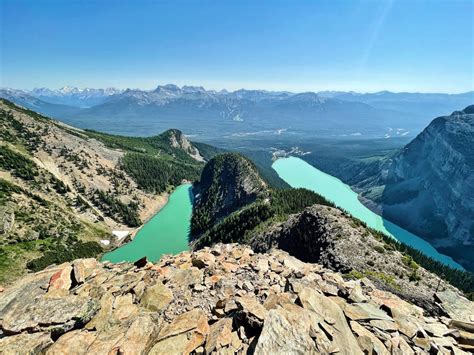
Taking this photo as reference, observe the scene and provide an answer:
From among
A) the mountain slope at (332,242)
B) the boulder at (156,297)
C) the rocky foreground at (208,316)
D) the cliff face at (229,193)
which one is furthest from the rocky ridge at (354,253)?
the cliff face at (229,193)

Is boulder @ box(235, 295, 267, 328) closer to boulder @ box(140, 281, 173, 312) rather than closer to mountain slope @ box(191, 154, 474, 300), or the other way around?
boulder @ box(140, 281, 173, 312)

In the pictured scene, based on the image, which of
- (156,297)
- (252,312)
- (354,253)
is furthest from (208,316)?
(354,253)

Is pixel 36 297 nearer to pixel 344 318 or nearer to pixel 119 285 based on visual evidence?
pixel 119 285

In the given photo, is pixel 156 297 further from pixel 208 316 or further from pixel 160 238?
pixel 160 238

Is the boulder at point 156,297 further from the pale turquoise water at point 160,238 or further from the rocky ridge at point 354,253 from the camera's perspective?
the pale turquoise water at point 160,238

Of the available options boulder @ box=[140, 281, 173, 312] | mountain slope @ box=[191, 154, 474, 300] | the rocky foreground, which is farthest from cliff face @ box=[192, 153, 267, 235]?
boulder @ box=[140, 281, 173, 312]

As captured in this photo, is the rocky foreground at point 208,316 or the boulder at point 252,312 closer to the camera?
the rocky foreground at point 208,316
